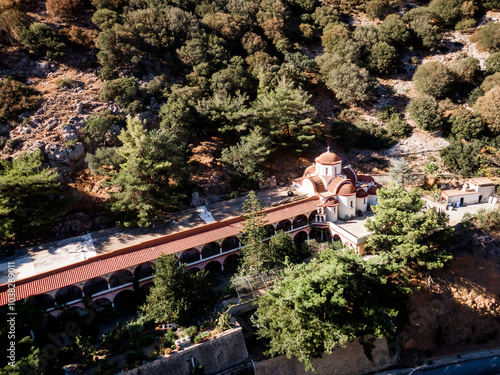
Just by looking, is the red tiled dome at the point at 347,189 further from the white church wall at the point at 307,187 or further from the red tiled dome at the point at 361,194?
the white church wall at the point at 307,187

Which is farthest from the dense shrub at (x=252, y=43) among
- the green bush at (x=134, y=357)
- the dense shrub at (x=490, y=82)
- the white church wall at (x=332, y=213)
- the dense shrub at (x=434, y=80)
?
the green bush at (x=134, y=357)

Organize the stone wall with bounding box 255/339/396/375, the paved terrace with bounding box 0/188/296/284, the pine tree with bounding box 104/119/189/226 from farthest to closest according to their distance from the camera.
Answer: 1. the pine tree with bounding box 104/119/189/226
2. the paved terrace with bounding box 0/188/296/284
3. the stone wall with bounding box 255/339/396/375

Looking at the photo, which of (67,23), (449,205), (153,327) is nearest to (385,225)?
(449,205)

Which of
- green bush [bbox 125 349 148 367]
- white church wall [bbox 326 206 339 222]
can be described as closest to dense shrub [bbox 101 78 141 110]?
white church wall [bbox 326 206 339 222]

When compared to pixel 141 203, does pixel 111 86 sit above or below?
above

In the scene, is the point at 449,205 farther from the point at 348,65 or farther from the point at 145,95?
the point at 145,95

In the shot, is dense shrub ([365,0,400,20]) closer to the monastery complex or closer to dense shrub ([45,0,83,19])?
the monastery complex
